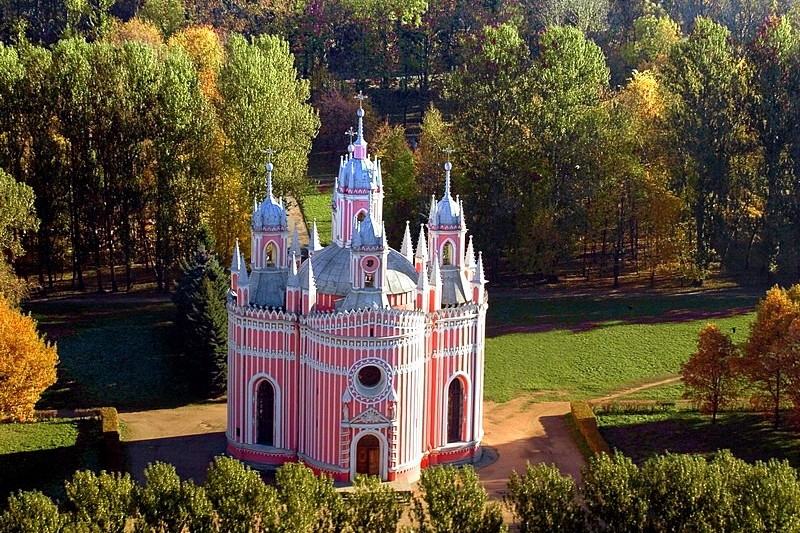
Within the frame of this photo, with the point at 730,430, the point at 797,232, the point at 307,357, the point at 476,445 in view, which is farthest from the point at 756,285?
the point at 307,357

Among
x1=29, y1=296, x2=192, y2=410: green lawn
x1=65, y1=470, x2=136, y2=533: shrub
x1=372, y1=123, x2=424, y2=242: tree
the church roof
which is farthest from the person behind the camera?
x1=372, y1=123, x2=424, y2=242: tree

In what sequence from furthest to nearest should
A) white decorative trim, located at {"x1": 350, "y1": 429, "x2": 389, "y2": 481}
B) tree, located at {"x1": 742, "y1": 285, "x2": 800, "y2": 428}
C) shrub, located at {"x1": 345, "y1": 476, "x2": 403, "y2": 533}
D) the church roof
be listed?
tree, located at {"x1": 742, "y1": 285, "x2": 800, "y2": 428} → the church roof → white decorative trim, located at {"x1": 350, "y1": 429, "x2": 389, "y2": 481} → shrub, located at {"x1": 345, "y1": 476, "x2": 403, "y2": 533}

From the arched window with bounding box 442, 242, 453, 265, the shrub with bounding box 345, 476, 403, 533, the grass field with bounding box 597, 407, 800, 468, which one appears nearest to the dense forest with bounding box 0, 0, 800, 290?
the grass field with bounding box 597, 407, 800, 468

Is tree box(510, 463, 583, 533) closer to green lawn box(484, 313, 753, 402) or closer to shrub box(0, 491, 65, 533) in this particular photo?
shrub box(0, 491, 65, 533)

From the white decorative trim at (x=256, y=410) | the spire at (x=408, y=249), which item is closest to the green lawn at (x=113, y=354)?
the white decorative trim at (x=256, y=410)

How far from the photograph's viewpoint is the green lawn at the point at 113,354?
72.2m

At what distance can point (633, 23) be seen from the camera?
444 ft

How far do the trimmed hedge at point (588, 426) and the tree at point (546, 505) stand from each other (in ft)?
46.0

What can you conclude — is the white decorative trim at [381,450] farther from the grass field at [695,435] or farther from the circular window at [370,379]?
the grass field at [695,435]

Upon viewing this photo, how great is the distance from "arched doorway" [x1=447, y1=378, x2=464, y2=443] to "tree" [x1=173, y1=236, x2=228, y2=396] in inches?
609

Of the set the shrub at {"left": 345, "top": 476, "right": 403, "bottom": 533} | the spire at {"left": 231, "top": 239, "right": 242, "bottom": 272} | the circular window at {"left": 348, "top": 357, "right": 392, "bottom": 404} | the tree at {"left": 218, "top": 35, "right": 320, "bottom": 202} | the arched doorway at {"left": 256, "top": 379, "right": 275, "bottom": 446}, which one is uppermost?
the tree at {"left": 218, "top": 35, "right": 320, "bottom": 202}

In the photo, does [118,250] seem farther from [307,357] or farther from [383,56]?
[383,56]

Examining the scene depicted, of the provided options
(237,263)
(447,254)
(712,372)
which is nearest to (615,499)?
(712,372)

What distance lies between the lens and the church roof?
60.8 meters
